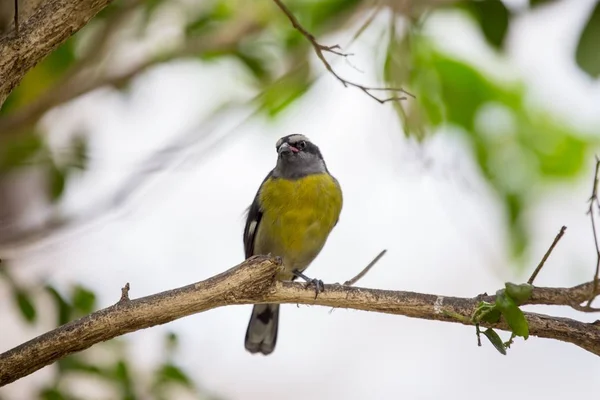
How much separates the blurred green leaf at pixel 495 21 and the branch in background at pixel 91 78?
140cm

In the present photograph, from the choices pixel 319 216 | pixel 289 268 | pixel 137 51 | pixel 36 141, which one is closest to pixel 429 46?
pixel 319 216

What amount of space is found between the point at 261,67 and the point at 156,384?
5.11 ft

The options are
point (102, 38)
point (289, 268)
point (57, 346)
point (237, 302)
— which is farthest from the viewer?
point (289, 268)

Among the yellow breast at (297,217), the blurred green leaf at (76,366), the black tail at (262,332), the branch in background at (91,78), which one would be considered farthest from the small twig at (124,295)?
the black tail at (262,332)

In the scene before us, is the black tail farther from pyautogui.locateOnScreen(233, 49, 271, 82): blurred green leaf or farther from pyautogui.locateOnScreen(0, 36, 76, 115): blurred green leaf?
pyautogui.locateOnScreen(0, 36, 76, 115): blurred green leaf

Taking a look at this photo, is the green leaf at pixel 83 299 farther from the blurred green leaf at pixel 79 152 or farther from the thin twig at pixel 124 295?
the thin twig at pixel 124 295

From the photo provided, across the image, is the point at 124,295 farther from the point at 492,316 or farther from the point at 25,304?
the point at 492,316

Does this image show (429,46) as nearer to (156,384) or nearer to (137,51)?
(137,51)

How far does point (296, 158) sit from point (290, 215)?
0.39 m

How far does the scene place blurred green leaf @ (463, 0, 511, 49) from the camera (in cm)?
267

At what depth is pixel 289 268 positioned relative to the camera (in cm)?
406

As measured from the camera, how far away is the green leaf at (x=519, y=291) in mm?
2014

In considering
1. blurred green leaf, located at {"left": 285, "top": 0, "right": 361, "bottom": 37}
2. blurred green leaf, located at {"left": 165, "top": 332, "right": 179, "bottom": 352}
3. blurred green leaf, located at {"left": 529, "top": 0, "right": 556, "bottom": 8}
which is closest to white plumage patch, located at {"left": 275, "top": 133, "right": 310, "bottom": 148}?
blurred green leaf, located at {"left": 285, "top": 0, "right": 361, "bottom": 37}

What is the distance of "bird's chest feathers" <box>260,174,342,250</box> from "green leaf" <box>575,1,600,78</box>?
176cm
